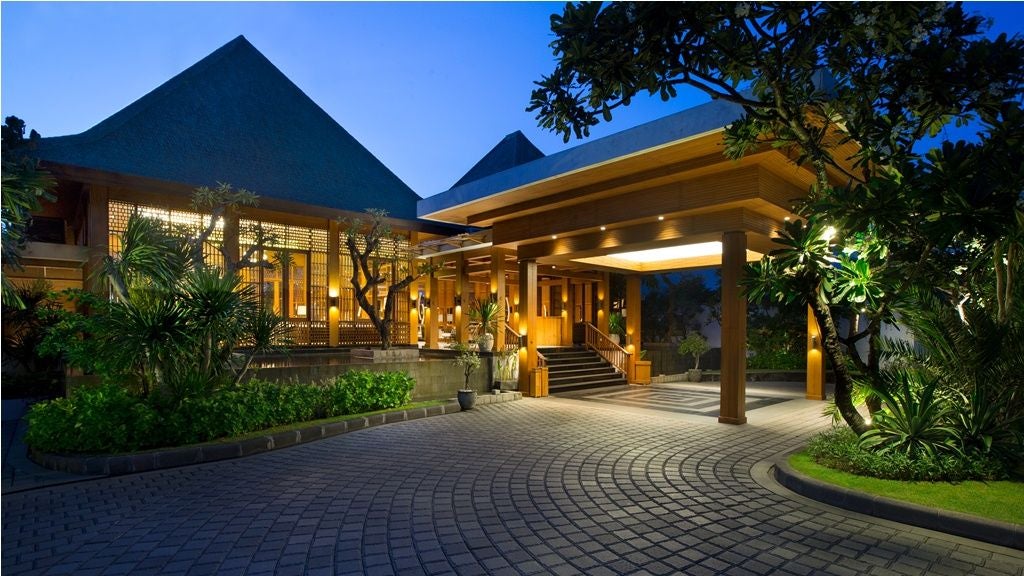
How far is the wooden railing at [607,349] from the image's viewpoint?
1733cm

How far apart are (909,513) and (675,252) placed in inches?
369

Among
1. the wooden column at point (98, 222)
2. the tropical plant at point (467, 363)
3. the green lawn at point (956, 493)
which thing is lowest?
the green lawn at point (956, 493)

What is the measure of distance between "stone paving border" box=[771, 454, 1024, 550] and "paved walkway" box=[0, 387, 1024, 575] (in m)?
0.12

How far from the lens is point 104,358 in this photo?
7297 mm

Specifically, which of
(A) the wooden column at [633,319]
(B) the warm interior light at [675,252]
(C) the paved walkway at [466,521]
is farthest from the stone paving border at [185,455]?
(A) the wooden column at [633,319]

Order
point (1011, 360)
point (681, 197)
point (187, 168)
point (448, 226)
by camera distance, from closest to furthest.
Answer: point (1011, 360) < point (681, 197) < point (187, 168) < point (448, 226)

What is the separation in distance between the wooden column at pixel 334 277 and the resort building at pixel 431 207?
5 cm

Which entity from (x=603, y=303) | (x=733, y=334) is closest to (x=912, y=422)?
(x=733, y=334)

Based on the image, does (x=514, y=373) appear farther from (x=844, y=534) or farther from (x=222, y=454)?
(x=844, y=534)

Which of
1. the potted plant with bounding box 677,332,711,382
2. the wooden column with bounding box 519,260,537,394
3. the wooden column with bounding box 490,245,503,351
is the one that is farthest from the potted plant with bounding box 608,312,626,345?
the wooden column with bounding box 519,260,537,394

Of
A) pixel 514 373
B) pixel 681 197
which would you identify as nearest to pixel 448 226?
pixel 514 373

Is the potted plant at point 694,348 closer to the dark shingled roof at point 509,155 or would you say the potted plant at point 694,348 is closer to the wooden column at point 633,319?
the wooden column at point 633,319

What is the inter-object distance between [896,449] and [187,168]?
Result: 15.8 metres

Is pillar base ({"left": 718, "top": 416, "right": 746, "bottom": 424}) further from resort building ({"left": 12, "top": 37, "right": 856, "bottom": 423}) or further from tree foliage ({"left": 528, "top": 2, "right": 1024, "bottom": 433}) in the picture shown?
tree foliage ({"left": 528, "top": 2, "right": 1024, "bottom": 433})
